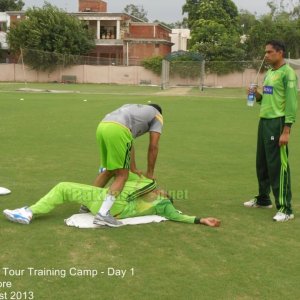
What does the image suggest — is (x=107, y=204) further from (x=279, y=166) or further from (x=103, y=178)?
(x=279, y=166)

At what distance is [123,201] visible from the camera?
5828 mm

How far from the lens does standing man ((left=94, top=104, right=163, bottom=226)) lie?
5527 millimetres

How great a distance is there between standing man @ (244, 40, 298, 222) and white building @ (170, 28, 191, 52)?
66063 millimetres

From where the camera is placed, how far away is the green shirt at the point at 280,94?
5.98 meters

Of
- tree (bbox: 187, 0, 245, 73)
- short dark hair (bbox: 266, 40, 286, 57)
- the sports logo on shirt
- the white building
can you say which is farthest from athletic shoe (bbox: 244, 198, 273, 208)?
the white building

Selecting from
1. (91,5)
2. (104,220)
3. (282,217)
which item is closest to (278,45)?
(282,217)

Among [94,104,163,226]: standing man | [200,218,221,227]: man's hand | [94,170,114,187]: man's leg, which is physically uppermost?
[94,104,163,226]: standing man

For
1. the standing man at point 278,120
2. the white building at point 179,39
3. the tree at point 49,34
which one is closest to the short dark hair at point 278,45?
the standing man at point 278,120

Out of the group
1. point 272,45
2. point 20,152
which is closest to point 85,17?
point 20,152

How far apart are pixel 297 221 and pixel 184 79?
37.6m

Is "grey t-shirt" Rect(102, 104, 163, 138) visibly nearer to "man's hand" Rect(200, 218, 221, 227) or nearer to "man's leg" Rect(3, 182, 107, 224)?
"man's leg" Rect(3, 182, 107, 224)

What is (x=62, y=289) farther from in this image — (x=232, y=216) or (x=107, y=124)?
(x=232, y=216)

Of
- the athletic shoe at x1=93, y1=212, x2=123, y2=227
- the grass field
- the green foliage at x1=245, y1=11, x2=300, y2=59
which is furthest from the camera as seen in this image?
the green foliage at x1=245, y1=11, x2=300, y2=59

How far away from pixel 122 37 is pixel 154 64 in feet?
37.9
